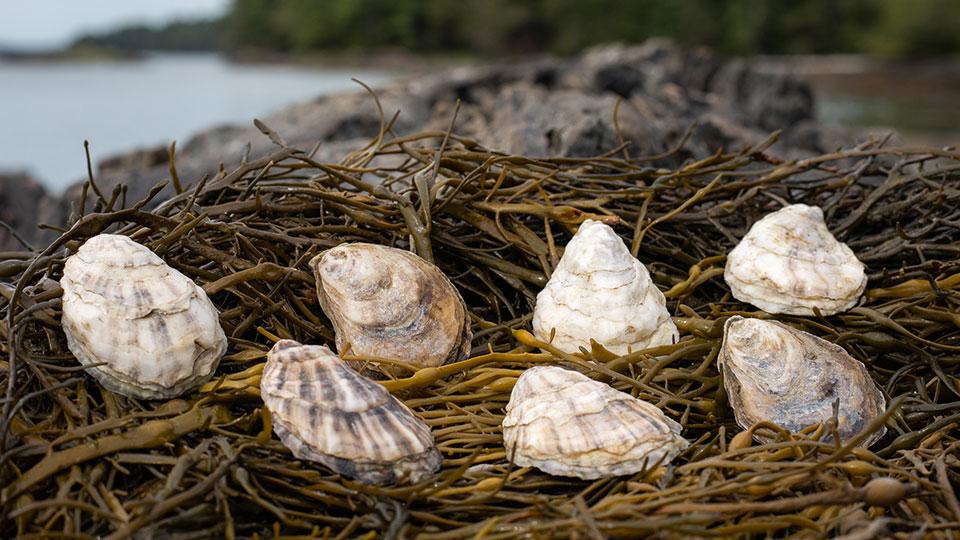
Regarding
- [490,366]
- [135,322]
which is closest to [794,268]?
[490,366]

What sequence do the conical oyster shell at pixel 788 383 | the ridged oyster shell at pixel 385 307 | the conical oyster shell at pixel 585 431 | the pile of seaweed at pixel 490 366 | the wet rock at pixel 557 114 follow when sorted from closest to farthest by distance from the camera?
the pile of seaweed at pixel 490 366, the conical oyster shell at pixel 585 431, the conical oyster shell at pixel 788 383, the ridged oyster shell at pixel 385 307, the wet rock at pixel 557 114

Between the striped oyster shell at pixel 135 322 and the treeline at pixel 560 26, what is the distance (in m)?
37.0

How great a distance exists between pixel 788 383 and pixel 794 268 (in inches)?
16.3

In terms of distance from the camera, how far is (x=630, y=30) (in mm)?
47281

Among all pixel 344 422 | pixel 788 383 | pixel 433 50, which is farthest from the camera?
pixel 433 50

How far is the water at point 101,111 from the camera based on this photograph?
9734mm

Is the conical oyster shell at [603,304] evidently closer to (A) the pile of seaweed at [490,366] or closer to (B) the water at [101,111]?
(A) the pile of seaweed at [490,366]

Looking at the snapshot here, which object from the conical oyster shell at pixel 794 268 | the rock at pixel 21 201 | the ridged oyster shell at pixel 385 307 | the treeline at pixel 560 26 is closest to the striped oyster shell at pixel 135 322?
the ridged oyster shell at pixel 385 307

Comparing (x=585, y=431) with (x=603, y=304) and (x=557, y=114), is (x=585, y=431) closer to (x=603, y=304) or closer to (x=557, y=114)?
(x=603, y=304)

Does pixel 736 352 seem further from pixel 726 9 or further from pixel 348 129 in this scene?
pixel 726 9

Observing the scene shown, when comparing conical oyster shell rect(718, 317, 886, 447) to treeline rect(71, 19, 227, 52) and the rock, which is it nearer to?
the rock

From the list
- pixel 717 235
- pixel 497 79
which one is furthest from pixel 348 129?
pixel 717 235

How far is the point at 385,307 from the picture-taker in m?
1.75

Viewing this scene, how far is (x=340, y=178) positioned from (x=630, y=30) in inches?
1884
